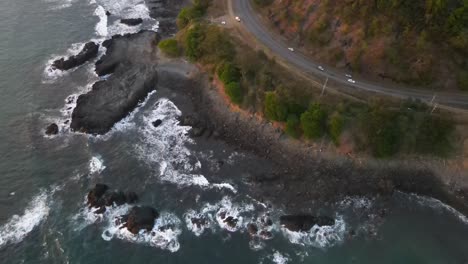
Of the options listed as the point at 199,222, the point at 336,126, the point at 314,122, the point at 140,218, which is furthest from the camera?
the point at 314,122

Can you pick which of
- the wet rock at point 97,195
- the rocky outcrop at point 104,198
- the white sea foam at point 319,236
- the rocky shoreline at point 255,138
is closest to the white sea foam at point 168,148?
the rocky shoreline at point 255,138

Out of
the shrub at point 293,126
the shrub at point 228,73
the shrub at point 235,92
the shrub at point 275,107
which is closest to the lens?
the shrub at point 293,126

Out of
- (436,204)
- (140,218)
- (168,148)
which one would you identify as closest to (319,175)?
(436,204)

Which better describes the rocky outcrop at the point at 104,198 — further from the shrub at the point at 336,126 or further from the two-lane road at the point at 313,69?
the two-lane road at the point at 313,69

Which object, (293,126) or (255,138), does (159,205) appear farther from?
(293,126)

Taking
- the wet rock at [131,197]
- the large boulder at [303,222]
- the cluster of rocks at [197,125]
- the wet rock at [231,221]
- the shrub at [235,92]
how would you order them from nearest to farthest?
the large boulder at [303,222] → the wet rock at [231,221] → the wet rock at [131,197] → the cluster of rocks at [197,125] → the shrub at [235,92]

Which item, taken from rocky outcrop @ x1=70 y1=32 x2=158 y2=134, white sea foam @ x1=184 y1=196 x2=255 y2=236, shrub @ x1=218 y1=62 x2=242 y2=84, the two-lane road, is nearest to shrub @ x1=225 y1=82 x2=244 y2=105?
shrub @ x1=218 y1=62 x2=242 y2=84

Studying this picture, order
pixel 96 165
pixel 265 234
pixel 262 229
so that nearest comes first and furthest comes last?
pixel 265 234, pixel 262 229, pixel 96 165

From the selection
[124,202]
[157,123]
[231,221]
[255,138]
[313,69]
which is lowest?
[124,202]
